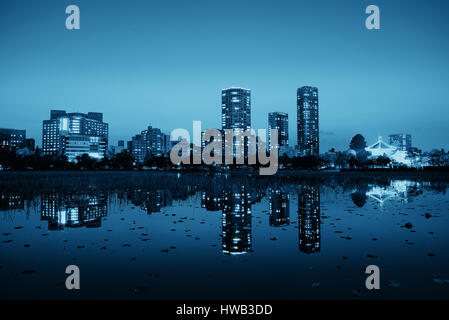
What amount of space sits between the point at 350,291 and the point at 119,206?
1641cm

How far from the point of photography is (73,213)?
16.5 metres

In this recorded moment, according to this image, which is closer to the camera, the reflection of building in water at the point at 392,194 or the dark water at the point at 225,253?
the dark water at the point at 225,253

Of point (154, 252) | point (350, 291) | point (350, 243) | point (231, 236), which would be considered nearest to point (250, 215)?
point (231, 236)

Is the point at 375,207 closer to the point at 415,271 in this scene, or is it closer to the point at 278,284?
the point at 415,271

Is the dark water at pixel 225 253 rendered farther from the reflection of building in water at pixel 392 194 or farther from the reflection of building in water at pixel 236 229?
the reflection of building in water at pixel 392 194

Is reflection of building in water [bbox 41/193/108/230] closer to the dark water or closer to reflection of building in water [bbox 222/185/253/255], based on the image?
the dark water

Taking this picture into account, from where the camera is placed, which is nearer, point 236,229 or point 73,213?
point 236,229

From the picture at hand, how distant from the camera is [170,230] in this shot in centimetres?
1278

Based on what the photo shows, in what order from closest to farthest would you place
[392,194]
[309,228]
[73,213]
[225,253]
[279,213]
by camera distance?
[225,253] → [309,228] → [73,213] → [279,213] → [392,194]

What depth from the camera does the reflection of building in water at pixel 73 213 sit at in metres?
13.9

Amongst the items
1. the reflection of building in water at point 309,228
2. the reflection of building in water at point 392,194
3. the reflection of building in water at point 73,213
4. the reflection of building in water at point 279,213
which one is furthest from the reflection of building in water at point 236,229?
the reflection of building in water at point 392,194

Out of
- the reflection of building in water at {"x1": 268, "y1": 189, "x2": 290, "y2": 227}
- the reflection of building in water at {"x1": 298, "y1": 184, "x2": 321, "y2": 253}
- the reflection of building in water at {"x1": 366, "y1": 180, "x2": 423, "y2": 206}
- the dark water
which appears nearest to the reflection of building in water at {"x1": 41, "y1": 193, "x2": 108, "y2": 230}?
the dark water

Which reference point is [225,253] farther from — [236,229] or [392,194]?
[392,194]

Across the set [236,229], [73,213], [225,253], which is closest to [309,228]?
[236,229]
